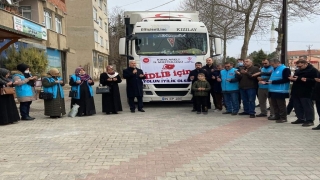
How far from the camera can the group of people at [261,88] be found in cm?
752

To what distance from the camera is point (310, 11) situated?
18453 mm

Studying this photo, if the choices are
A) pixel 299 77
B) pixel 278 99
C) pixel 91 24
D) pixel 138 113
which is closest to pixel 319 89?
pixel 299 77

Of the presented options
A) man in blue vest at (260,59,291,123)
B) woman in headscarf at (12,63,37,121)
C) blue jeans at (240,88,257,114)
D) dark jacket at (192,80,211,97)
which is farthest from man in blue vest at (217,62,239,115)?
woman in headscarf at (12,63,37,121)

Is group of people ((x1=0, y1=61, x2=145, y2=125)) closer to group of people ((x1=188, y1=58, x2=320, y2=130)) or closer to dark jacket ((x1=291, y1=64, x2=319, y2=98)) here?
group of people ((x1=188, y1=58, x2=320, y2=130))

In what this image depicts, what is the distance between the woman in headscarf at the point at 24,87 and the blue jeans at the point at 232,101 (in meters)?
5.78

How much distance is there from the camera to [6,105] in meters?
8.23

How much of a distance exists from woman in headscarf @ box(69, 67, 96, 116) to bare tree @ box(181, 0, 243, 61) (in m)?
13.9

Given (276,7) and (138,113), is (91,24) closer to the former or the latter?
(276,7)

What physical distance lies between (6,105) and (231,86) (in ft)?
21.0

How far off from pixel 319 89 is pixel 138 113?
17.6ft

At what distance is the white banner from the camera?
34.6 feet

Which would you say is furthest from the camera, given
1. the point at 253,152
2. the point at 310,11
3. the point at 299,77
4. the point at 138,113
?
the point at 310,11

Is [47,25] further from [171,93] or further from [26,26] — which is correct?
[171,93]

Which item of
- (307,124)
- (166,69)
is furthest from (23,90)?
(307,124)
